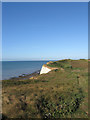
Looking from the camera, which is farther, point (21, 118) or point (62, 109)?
point (62, 109)

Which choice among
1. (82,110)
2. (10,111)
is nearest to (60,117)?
(82,110)

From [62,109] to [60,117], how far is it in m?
1.03

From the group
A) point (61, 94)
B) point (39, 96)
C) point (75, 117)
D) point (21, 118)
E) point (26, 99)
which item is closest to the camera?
point (21, 118)

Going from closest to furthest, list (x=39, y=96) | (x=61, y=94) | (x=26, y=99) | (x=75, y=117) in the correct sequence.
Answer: (x=75, y=117), (x=26, y=99), (x=39, y=96), (x=61, y=94)

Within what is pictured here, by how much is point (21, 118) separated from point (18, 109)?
109 centimetres

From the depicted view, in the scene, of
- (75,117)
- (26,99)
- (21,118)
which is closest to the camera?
(21,118)

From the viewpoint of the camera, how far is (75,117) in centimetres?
920

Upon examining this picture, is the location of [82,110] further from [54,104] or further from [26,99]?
[26,99]

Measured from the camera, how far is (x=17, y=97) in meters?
11.2

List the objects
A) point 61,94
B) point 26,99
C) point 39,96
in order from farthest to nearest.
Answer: point 61,94, point 39,96, point 26,99

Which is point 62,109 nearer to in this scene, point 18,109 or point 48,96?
point 48,96

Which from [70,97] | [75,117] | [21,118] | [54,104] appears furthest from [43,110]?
[70,97]

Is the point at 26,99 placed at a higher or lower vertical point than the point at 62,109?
higher

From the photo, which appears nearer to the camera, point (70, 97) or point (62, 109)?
point (62, 109)
